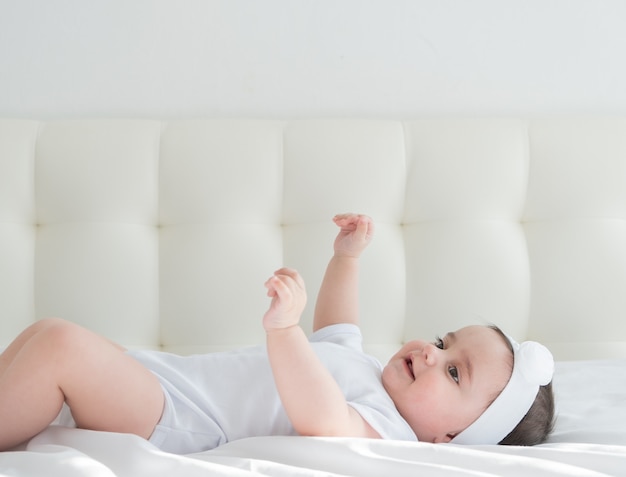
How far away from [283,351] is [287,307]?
0.22 ft

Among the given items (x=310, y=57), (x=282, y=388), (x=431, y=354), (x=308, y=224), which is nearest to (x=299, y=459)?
(x=282, y=388)

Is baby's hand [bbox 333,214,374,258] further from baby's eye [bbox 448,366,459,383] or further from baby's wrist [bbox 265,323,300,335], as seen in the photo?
baby's wrist [bbox 265,323,300,335]

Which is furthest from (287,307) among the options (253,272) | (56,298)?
(56,298)

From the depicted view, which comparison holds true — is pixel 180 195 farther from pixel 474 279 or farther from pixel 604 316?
pixel 604 316

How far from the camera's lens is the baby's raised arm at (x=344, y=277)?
57.4 inches

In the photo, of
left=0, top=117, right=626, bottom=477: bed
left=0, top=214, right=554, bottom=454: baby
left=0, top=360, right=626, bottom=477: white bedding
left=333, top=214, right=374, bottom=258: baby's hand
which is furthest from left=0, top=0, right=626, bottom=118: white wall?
left=0, top=360, right=626, bottom=477: white bedding

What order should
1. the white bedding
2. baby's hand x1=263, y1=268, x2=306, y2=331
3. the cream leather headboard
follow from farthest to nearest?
1. the cream leather headboard
2. baby's hand x1=263, y1=268, x2=306, y2=331
3. the white bedding

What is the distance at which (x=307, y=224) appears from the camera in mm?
1640

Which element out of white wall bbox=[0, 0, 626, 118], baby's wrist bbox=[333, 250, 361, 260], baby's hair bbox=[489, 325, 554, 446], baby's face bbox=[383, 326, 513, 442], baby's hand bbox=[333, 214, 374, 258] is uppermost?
white wall bbox=[0, 0, 626, 118]

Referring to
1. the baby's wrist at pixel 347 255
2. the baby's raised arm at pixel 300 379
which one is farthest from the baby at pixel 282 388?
the baby's wrist at pixel 347 255

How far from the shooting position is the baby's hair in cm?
124

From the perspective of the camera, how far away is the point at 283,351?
1068mm

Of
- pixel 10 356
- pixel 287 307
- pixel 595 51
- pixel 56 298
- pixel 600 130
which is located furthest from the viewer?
pixel 595 51

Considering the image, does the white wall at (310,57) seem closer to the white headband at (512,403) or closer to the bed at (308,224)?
the bed at (308,224)
